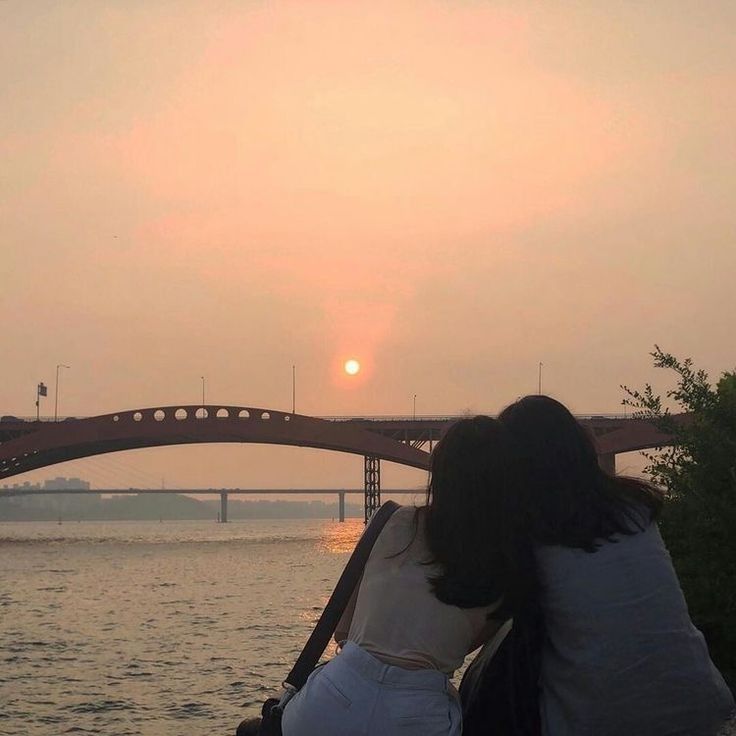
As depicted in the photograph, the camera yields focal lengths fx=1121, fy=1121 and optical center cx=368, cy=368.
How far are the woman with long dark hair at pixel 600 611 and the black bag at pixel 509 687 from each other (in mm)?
55

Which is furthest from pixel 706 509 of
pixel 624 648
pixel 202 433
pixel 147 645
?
pixel 202 433

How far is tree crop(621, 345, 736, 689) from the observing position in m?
10.9

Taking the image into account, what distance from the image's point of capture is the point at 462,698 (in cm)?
388

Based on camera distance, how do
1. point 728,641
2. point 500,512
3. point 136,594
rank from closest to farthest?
point 500,512 → point 728,641 → point 136,594

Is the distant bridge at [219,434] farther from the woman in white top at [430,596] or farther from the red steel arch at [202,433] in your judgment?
the woman in white top at [430,596]

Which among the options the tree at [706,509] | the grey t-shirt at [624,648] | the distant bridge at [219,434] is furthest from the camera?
the distant bridge at [219,434]

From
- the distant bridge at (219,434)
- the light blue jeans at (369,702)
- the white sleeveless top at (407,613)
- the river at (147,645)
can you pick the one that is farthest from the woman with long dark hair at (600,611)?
the distant bridge at (219,434)

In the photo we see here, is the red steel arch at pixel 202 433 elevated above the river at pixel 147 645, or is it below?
above

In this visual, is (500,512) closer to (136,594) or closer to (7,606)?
(7,606)

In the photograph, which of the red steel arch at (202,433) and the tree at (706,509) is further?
the red steel arch at (202,433)

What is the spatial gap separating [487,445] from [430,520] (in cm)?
32

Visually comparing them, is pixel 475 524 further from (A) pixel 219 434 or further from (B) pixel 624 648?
(A) pixel 219 434

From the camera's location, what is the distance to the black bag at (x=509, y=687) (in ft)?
12.4

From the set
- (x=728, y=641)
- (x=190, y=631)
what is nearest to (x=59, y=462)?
(x=190, y=631)
